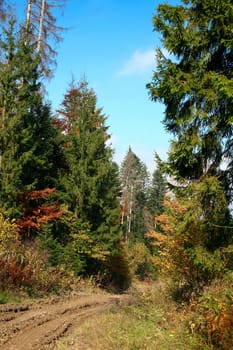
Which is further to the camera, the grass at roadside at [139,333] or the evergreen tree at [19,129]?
the evergreen tree at [19,129]

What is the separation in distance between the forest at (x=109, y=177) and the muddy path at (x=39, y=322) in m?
1.39

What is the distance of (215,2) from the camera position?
1010 centimetres

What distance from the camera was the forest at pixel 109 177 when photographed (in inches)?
403

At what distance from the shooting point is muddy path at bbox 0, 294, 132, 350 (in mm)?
8531

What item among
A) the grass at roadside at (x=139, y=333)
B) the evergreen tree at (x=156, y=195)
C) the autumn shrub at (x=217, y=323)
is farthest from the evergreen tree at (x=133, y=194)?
the autumn shrub at (x=217, y=323)

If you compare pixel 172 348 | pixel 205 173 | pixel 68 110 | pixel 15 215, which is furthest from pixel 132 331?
pixel 68 110

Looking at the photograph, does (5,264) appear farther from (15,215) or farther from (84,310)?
(15,215)

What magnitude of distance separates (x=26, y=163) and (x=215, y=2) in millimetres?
15423

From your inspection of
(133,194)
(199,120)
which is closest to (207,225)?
(199,120)

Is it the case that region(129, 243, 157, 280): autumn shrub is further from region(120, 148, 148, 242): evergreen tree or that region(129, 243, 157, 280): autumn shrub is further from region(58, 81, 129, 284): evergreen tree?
region(58, 81, 129, 284): evergreen tree

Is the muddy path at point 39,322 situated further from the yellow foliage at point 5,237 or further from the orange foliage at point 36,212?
the orange foliage at point 36,212

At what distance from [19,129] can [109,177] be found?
808 centimetres

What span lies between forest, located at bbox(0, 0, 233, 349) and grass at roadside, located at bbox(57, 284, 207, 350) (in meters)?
0.38

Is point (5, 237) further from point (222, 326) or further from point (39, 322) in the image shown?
point (222, 326)
